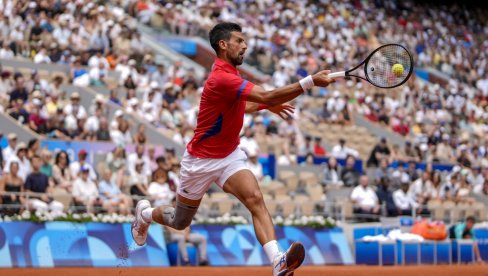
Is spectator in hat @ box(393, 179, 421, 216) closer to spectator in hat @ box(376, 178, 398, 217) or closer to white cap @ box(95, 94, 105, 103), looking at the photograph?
spectator in hat @ box(376, 178, 398, 217)

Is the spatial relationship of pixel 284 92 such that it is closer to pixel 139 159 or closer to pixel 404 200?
pixel 139 159

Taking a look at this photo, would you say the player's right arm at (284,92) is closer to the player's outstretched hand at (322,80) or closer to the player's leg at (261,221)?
the player's outstretched hand at (322,80)

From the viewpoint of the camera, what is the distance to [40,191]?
59.6 feet

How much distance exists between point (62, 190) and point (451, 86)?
20.9 meters

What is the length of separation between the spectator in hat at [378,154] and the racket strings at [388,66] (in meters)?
15.9

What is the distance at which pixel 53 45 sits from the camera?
24.5m

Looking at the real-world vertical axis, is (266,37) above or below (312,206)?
above

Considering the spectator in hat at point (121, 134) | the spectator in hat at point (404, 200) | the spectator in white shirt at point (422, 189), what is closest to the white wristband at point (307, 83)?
the spectator in hat at point (121, 134)

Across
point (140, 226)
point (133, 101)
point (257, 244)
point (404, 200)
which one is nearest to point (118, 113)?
point (133, 101)

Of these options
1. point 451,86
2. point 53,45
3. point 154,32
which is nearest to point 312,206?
point 53,45

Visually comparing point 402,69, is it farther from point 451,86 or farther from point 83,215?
point 451,86

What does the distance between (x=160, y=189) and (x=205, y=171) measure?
28.4 ft

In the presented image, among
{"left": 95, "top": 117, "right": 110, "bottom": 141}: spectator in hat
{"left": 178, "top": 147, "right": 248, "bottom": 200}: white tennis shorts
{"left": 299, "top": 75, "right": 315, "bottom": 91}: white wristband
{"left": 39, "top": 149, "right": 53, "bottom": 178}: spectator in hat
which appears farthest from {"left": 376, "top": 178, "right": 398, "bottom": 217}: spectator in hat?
{"left": 299, "top": 75, "right": 315, "bottom": 91}: white wristband

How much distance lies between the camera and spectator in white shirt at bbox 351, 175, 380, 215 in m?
22.0
